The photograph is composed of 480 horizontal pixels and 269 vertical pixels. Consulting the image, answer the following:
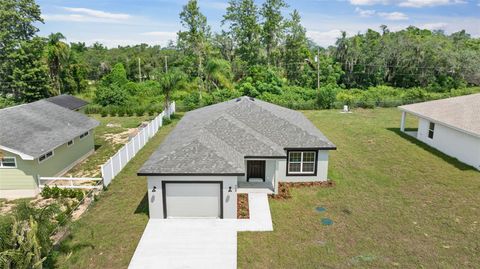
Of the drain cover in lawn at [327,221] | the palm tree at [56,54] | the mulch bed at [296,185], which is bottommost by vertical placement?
the drain cover in lawn at [327,221]

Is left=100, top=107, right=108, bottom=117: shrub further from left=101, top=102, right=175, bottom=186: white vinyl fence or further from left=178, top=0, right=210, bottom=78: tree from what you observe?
left=178, top=0, right=210, bottom=78: tree

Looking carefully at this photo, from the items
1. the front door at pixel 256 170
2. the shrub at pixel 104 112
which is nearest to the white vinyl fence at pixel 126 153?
the front door at pixel 256 170

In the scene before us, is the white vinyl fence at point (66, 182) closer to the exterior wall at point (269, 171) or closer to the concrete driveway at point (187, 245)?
the concrete driveway at point (187, 245)

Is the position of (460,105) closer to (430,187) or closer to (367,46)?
(430,187)

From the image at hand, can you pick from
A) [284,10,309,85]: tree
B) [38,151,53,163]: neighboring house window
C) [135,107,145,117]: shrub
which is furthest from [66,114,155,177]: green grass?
[284,10,309,85]: tree

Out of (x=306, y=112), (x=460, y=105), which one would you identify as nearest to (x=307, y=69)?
(x=306, y=112)

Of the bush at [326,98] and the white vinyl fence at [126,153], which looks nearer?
the white vinyl fence at [126,153]

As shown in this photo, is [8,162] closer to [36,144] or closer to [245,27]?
[36,144]
